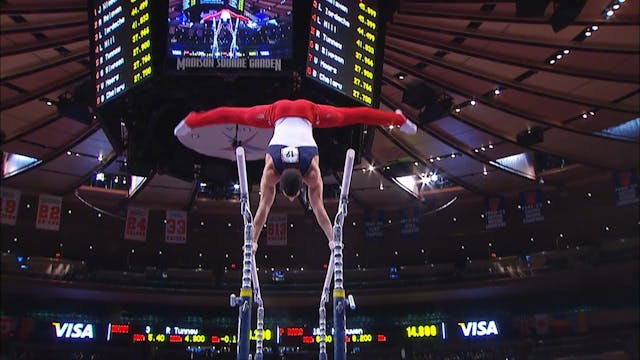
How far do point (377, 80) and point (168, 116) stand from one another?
4968 millimetres

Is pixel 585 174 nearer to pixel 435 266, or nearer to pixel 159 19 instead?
pixel 435 266

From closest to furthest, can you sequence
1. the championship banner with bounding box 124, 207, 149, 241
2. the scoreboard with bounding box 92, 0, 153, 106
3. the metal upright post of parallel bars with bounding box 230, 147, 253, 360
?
the metal upright post of parallel bars with bounding box 230, 147, 253, 360 → the scoreboard with bounding box 92, 0, 153, 106 → the championship banner with bounding box 124, 207, 149, 241

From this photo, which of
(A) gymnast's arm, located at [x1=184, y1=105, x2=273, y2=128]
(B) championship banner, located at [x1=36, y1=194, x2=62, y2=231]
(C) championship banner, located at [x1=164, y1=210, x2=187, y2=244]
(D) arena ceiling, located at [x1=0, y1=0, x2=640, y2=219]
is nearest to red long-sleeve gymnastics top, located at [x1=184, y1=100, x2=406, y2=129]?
(A) gymnast's arm, located at [x1=184, y1=105, x2=273, y2=128]

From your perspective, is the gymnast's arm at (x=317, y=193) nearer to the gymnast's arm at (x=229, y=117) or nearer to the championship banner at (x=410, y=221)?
the gymnast's arm at (x=229, y=117)

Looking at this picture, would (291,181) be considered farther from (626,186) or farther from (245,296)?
(626,186)

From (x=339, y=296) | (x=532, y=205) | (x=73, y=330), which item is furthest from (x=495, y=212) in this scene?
(x=73, y=330)

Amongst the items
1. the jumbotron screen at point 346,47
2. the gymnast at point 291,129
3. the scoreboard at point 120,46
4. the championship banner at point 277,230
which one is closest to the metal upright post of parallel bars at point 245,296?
the gymnast at point 291,129

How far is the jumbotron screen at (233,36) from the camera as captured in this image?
10.8 metres

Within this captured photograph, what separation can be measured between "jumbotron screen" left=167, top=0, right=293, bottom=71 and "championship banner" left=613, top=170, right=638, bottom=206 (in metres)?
19.3

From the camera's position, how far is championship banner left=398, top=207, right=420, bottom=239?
3059 cm

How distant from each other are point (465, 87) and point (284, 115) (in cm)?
1122

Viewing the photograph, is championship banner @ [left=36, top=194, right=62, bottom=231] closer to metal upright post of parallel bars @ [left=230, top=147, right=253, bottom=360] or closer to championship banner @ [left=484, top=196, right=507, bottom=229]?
championship banner @ [left=484, top=196, right=507, bottom=229]

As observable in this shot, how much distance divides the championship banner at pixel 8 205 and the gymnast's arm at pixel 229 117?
67.3 feet

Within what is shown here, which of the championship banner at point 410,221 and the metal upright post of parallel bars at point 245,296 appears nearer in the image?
the metal upright post of parallel bars at point 245,296
